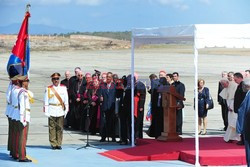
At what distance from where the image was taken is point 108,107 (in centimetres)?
1898

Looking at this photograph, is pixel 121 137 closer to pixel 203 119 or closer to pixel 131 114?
pixel 131 114

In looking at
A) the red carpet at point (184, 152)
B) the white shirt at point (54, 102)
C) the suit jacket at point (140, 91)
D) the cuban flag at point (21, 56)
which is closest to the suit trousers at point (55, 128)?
the white shirt at point (54, 102)

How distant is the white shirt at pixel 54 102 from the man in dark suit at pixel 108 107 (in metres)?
1.67

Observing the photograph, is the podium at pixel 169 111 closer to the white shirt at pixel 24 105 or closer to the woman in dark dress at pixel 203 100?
the woman in dark dress at pixel 203 100

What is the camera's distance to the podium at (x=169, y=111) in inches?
688

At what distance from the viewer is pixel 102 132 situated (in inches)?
757

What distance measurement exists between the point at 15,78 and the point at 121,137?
393 centimetres

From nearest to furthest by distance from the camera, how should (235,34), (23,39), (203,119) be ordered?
1. (235,34)
2. (23,39)
3. (203,119)

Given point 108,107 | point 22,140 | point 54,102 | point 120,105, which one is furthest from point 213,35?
point 108,107

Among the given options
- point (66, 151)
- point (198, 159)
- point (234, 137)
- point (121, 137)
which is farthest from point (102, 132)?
point (198, 159)

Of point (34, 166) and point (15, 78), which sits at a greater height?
point (15, 78)

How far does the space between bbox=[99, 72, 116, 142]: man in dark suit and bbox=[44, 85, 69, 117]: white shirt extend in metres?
1.67

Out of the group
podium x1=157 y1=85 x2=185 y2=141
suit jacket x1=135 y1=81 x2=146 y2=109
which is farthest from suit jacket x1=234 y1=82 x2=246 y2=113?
suit jacket x1=135 y1=81 x2=146 y2=109

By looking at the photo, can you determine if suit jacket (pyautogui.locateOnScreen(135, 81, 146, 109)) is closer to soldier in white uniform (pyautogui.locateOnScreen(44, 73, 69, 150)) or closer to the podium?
the podium
